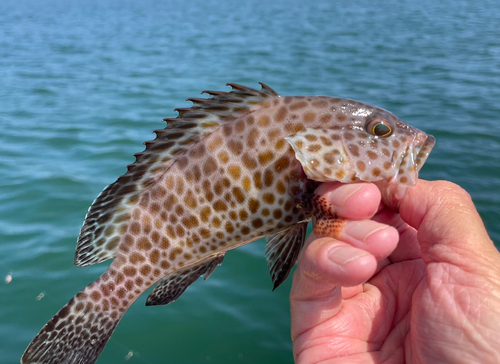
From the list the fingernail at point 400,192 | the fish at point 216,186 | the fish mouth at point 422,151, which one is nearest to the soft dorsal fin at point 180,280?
the fish at point 216,186

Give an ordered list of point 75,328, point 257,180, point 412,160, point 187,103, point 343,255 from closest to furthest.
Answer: point 343,255, point 412,160, point 257,180, point 75,328, point 187,103

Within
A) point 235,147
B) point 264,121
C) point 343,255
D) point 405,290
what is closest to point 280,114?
point 264,121

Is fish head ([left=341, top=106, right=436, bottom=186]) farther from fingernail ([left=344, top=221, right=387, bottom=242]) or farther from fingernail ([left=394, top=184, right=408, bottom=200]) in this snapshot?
fingernail ([left=344, top=221, right=387, bottom=242])

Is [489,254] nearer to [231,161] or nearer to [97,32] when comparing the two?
[231,161]

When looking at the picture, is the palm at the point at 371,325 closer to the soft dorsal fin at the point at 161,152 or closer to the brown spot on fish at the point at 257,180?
the brown spot on fish at the point at 257,180

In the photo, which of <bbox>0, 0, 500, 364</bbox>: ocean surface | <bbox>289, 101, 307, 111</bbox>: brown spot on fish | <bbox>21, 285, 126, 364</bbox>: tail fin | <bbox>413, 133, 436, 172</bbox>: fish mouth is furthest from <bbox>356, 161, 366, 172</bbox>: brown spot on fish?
<bbox>0, 0, 500, 364</bbox>: ocean surface

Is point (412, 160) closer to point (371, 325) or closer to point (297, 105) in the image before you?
point (297, 105)
